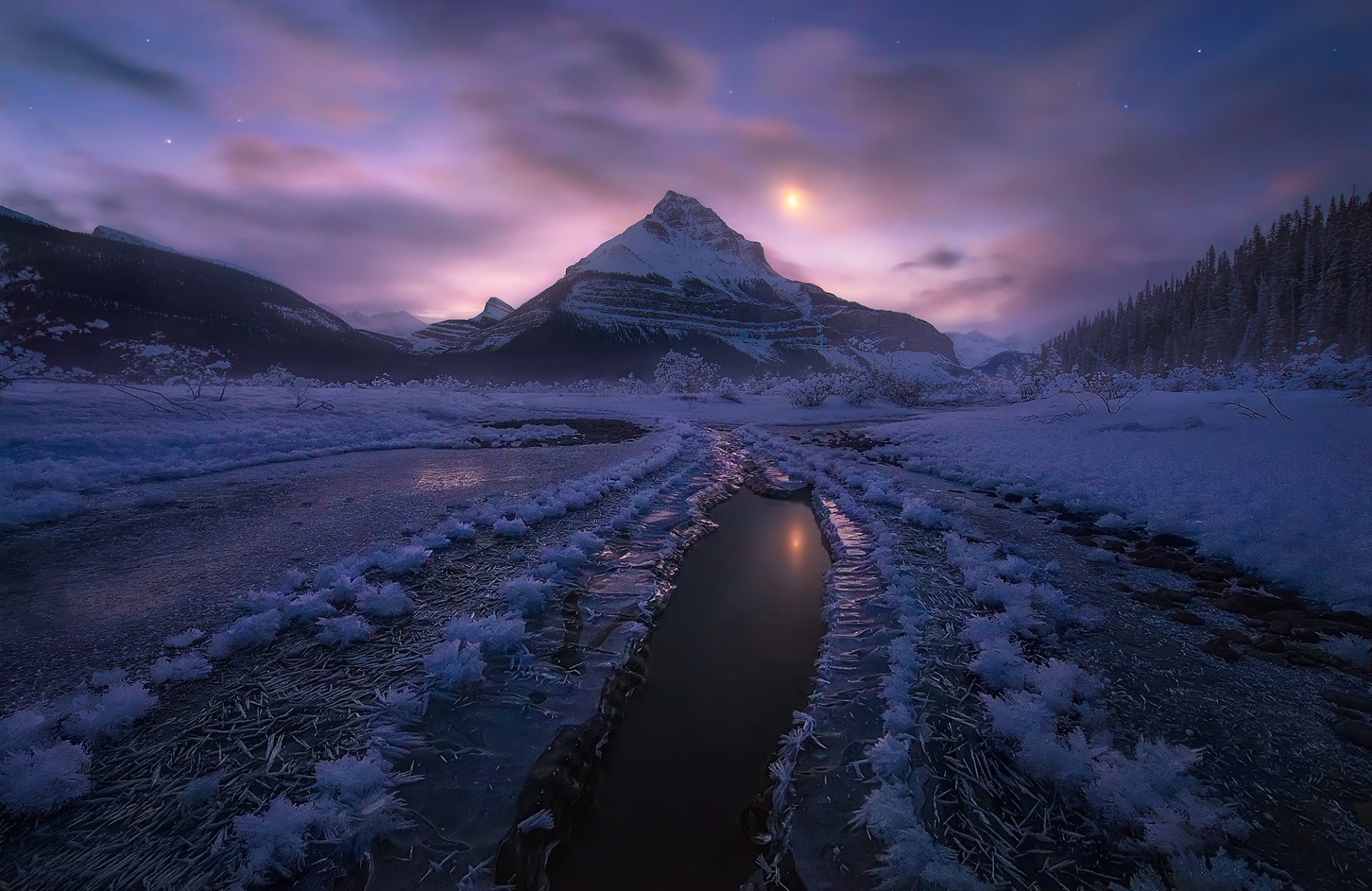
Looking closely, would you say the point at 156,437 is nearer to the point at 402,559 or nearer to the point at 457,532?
the point at 457,532

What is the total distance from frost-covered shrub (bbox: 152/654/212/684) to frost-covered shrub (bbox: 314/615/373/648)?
2.43 ft

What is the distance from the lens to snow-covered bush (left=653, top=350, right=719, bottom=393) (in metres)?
53.3

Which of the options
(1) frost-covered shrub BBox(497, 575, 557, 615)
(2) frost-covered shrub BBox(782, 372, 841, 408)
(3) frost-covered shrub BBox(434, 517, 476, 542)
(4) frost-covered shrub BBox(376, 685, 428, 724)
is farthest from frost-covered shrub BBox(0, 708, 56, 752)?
(2) frost-covered shrub BBox(782, 372, 841, 408)

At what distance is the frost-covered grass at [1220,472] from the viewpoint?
5.91 m

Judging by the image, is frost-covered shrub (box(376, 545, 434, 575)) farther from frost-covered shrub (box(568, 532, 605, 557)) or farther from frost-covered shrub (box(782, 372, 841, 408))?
frost-covered shrub (box(782, 372, 841, 408))

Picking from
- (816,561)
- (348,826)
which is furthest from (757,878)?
(816,561)

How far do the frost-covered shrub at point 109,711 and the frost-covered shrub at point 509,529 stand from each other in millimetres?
3963

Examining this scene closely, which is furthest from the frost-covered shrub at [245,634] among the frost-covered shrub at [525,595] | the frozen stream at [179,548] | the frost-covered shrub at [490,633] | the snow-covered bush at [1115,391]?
the snow-covered bush at [1115,391]

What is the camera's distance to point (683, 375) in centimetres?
5406

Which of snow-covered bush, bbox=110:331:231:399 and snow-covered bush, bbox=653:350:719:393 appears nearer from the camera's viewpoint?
snow-covered bush, bbox=110:331:231:399

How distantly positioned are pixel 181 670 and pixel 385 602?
1.43 metres

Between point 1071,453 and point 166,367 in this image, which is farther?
point 166,367

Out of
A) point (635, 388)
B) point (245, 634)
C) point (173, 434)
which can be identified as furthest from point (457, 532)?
point (635, 388)

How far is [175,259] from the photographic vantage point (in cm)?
12419
